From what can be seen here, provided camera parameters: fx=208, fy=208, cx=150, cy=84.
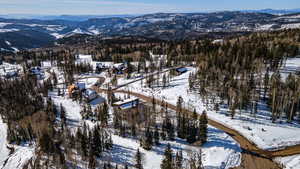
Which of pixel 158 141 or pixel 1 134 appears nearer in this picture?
pixel 158 141

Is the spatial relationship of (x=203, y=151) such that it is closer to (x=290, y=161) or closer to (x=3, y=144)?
(x=290, y=161)

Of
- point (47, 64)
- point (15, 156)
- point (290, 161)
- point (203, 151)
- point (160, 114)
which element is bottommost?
point (15, 156)

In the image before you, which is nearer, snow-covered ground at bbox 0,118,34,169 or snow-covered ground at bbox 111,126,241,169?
snow-covered ground at bbox 111,126,241,169

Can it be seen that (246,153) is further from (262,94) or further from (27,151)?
(27,151)

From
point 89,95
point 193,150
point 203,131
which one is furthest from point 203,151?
point 89,95

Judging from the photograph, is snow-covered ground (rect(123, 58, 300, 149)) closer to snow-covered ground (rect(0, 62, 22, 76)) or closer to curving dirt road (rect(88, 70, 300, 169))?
curving dirt road (rect(88, 70, 300, 169))

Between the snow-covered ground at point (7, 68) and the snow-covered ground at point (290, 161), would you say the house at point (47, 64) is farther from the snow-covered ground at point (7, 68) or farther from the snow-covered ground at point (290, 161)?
the snow-covered ground at point (290, 161)

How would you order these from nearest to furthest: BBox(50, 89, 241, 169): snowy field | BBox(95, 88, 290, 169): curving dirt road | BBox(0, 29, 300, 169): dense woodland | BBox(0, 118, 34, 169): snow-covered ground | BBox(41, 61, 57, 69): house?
1. BBox(95, 88, 290, 169): curving dirt road
2. BBox(50, 89, 241, 169): snowy field
3. BBox(0, 29, 300, 169): dense woodland
4. BBox(0, 118, 34, 169): snow-covered ground
5. BBox(41, 61, 57, 69): house

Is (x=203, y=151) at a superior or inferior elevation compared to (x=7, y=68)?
inferior

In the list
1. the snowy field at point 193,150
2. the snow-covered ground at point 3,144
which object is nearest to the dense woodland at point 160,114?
the snowy field at point 193,150

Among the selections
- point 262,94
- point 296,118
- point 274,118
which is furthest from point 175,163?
point 262,94

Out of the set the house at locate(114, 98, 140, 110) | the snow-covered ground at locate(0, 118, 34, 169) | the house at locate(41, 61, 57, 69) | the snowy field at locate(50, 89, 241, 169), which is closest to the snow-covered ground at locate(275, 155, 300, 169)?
the snowy field at locate(50, 89, 241, 169)
